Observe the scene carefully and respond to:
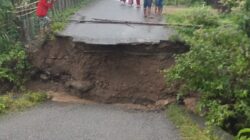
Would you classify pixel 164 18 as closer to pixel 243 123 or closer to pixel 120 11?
pixel 120 11

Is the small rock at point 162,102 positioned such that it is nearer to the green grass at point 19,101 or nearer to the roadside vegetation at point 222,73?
the roadside vegetation at point 222,73

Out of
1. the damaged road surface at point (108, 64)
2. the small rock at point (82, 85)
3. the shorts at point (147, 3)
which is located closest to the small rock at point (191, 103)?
the damaged road surface at point (108, 64)

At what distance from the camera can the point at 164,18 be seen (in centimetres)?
1797

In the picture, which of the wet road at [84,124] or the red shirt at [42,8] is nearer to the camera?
the wet road at [84,124]

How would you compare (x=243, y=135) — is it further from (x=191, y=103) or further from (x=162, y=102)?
(x=162, y=102)

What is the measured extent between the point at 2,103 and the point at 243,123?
6.26 m

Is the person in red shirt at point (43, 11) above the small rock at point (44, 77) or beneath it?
above

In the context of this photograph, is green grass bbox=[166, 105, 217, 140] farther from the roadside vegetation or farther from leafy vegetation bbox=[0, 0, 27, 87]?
leafy vegetation bbox=[0, 0, 27, 87]

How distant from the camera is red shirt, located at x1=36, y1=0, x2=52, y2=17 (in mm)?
15798

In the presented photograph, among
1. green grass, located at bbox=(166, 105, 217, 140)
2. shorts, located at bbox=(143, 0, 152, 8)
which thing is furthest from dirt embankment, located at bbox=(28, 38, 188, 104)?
shorts, located at bbox=(143, 0, 152, 8)

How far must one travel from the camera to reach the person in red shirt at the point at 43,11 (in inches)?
623

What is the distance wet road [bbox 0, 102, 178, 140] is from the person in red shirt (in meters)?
3.52

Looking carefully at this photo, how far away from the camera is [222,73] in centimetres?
1180

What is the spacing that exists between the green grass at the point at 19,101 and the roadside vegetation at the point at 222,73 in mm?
3867
